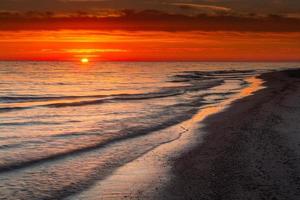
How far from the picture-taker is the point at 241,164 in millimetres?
12156

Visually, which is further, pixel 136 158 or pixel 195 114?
pixel 195 114

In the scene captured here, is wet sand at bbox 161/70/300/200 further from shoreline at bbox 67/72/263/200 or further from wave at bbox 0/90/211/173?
wave at bbox 0/90/211/173

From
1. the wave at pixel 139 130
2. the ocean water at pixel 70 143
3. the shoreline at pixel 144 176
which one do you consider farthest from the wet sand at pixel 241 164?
the wave at pixel 139 130

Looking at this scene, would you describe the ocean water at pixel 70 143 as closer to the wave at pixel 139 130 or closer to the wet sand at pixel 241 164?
the wave at pixel 139 130

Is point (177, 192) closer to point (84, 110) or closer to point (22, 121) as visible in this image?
point (22, 121)

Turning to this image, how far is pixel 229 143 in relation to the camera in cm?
1547

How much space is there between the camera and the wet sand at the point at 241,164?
9.70 meters

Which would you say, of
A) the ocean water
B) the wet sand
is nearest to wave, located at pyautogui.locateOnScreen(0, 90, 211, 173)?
the ocean water

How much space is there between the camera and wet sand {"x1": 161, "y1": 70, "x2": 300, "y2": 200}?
9.70 m

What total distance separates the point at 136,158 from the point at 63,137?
5.15m

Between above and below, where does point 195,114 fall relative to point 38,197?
below

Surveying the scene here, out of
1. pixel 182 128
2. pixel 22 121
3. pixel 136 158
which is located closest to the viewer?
pixel 136 158

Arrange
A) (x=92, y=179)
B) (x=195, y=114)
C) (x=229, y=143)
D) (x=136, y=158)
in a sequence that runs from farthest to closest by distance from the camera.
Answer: (x=195, y=114)
(x=229, y=143)
(x=136, y=158)
(x=92, y=179)

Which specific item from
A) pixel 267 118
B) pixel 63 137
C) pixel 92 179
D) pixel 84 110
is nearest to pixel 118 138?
pixel 63 137
